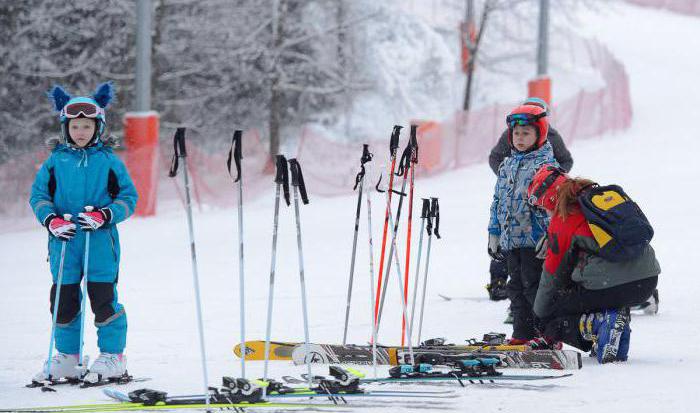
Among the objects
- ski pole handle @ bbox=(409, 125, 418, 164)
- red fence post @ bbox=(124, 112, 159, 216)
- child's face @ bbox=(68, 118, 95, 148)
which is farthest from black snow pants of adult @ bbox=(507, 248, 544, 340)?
red fence post @ bbox=(124, 112, 159, 216)

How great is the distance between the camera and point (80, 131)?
5.74m

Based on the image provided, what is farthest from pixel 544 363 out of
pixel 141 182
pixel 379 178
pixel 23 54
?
pixel 23 54

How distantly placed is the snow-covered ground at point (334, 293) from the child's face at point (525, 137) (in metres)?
1.33

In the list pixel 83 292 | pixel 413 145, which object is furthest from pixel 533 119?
pixel 83 292

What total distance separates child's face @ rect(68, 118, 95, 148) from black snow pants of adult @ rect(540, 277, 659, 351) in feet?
8.67

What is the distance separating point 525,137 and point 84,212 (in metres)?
2.51

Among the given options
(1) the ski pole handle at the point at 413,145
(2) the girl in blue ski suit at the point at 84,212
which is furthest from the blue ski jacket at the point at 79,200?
(1) the ski pole handle at the point at 413,145

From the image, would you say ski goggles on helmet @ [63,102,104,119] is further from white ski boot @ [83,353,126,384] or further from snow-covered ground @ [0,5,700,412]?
snow-covered ground @ [0,5,700,412]

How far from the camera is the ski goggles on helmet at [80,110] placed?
5.73 metres

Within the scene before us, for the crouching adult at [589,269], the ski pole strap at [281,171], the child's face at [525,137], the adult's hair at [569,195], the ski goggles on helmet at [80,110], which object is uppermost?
the ski goggles on helmet at [80,110]

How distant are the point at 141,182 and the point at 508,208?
1007 centimetres

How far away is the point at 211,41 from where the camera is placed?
23844 mm

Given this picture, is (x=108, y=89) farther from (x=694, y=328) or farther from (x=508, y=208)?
(x=694, y=328)

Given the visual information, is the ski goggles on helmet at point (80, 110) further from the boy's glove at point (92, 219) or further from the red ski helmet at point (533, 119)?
the red ski helmet at point (533, 119)
